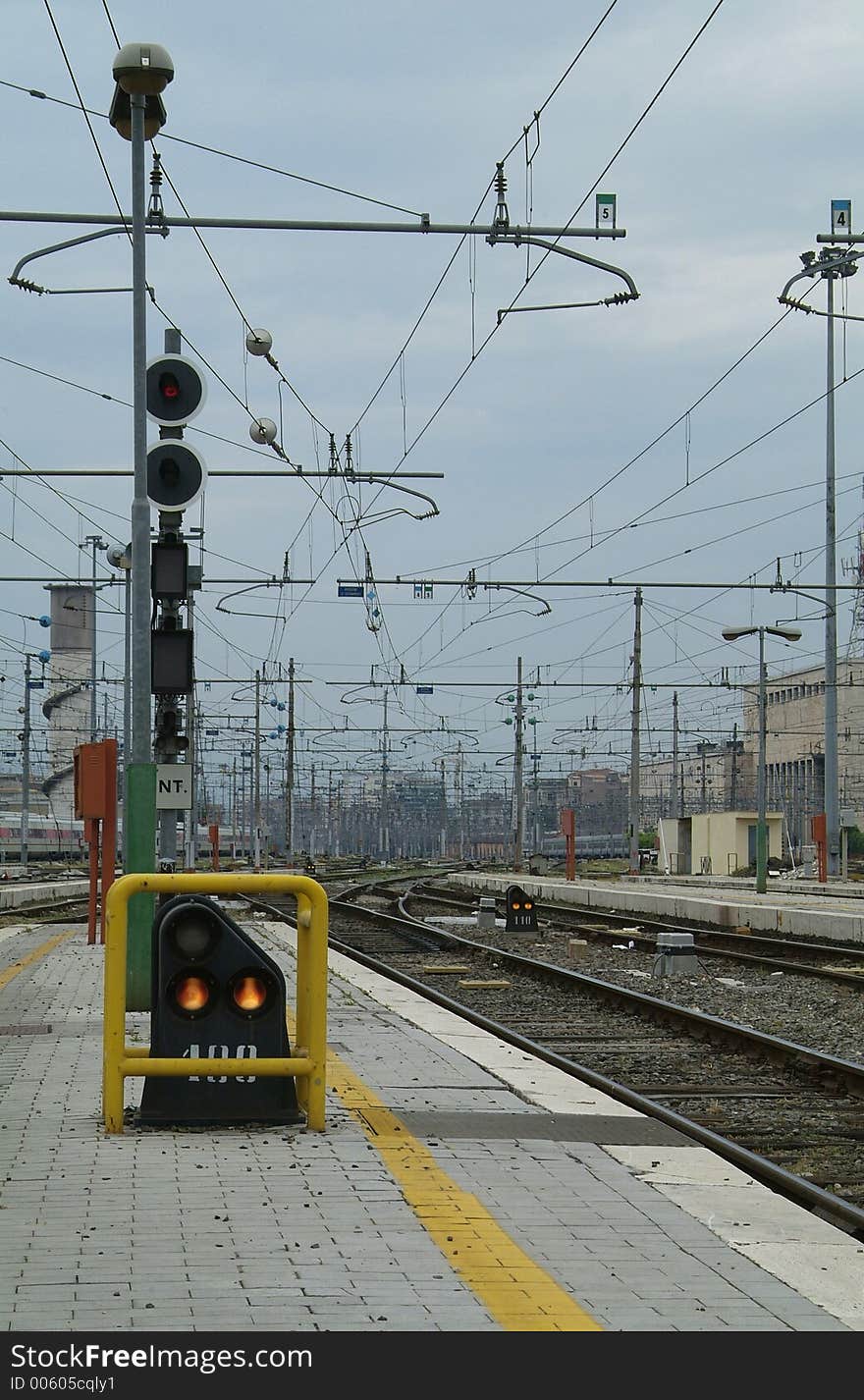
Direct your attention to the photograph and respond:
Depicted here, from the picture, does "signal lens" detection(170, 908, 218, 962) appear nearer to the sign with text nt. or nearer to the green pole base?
the green pole base

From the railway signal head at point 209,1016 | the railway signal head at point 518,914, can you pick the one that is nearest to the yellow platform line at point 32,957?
the railway signal head at point 518,914

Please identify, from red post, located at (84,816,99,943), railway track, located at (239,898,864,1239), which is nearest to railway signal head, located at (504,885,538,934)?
railway track, located at (239,898,864,1239)

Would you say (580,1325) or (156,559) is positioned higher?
(156,559)

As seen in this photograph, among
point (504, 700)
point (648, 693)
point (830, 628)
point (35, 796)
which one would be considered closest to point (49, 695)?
point (35, 796)

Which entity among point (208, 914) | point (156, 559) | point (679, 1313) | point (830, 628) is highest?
point (830, 628)

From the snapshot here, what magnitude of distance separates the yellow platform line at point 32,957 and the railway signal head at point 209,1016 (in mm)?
8863

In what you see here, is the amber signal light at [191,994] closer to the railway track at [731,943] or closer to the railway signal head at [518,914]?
the railway track at [731,943]

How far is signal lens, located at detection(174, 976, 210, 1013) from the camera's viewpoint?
26.2ft

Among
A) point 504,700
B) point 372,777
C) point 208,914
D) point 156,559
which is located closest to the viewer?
point 208,914

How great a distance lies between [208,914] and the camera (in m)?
7.92
